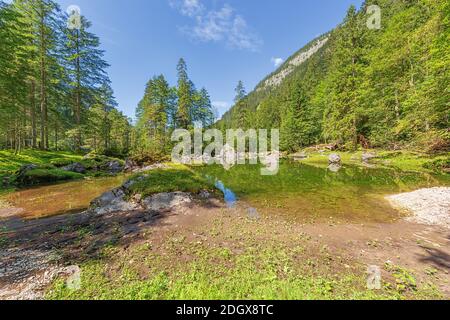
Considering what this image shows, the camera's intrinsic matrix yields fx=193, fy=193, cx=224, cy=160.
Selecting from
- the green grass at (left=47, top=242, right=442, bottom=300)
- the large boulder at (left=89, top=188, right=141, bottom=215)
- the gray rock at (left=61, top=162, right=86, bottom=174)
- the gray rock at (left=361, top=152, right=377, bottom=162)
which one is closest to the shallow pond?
the large boulder at (left=89, top=188, right=141, bottom=215)

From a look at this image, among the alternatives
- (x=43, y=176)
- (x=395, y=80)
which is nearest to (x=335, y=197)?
(x=43, y=176)

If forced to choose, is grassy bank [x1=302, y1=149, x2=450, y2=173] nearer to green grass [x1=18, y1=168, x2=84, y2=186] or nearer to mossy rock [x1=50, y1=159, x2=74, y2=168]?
green grass [x1=18, y1=168, x2=84, y2=186]

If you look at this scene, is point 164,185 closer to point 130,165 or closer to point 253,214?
point 253,214

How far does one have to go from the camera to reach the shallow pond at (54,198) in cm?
868

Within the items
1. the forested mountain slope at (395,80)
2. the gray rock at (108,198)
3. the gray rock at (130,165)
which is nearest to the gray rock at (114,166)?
the gray rock at (130,165)

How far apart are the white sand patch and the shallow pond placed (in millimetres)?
14205

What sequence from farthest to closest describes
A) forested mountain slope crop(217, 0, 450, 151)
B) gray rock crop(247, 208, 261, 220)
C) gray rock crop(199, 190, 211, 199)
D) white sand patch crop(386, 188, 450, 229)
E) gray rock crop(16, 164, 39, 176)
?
forested mountain slope crop(217, 0, 450, 151), gray rock crop(16, 164, 39, 176), gray rock crop(199, 190, 211, 199), gray rock crop(247, 208, 261, 220), white sand patch crop(386, 188, 450, 229)

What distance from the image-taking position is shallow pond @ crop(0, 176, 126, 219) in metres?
8.68

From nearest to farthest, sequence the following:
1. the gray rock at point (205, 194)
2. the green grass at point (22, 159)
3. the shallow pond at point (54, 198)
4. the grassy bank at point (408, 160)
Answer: the shallow pond at point (54, 198), the gray rock at point (205, 194), the grassy bank at point (408, 160), the green grass at point (22, 159)

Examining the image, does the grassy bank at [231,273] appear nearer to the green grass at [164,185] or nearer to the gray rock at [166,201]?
the gray rock at [166,201]

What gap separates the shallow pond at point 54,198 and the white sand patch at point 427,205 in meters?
14.2

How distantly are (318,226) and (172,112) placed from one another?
37065mm

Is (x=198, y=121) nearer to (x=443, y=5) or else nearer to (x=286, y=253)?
(x=443, y=5)
